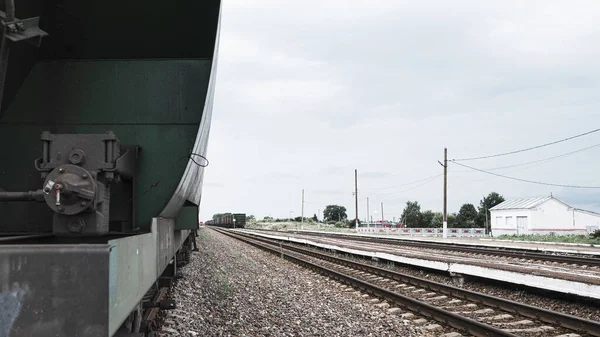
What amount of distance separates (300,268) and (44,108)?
37.9 ft

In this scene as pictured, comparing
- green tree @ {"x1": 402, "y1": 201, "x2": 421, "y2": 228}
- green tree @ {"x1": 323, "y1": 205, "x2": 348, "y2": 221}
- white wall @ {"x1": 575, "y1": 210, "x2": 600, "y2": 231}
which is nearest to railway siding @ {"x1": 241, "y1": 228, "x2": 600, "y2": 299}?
white wall @ {"x1": 575, "y1": 210, "x2": 600, "y2": 231}

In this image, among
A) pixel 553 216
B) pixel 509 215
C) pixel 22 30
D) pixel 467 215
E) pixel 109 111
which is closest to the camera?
Answer: pixel 22 30

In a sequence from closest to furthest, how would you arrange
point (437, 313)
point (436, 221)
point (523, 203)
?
point (437, 313) → point (523, 203) → point (436, 221)

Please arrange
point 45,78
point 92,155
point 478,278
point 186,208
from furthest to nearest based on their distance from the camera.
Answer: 1. point 478,278
2. point 186,208
3. point 45,78
4. point 92,155

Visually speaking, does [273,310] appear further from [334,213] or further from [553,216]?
[334,213]

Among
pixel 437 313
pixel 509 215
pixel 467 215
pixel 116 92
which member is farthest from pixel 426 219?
pixel 116 92

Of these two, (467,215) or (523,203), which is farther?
(467,215)

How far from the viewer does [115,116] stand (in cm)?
348

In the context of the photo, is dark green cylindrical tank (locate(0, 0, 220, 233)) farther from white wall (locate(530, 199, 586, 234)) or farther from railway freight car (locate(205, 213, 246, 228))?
railway freight car (locate(205, 213, 246, 228))

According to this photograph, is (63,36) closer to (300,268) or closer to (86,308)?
(86,308)

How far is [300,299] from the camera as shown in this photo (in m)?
8.84

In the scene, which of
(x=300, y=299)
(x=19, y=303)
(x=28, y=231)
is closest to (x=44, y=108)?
(x=28, y=231)

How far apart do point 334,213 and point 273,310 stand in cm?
13974

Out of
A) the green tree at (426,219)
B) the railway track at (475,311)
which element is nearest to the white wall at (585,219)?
the green tree at (426,219)
